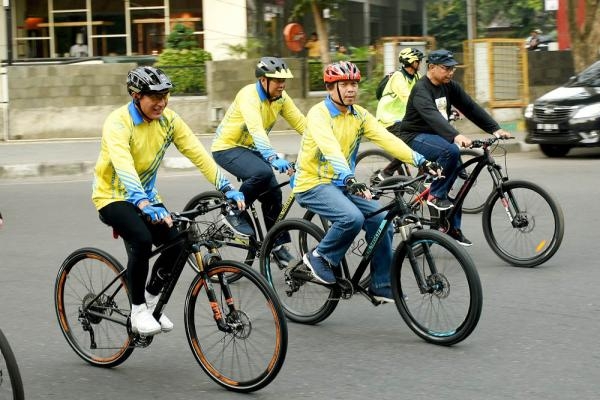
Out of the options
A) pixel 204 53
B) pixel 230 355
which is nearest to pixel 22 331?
pixel 230 355

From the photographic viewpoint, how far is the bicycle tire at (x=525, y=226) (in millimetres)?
8406

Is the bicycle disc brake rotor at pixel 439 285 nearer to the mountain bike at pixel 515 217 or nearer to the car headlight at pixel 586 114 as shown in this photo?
the mountain bike at pixel 515 217

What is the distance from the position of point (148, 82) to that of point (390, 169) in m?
5.39

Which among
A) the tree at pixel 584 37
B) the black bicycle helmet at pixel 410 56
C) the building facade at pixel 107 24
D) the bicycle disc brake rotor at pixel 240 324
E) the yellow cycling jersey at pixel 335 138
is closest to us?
the bicycle disc brake rotor at pixel 240 324

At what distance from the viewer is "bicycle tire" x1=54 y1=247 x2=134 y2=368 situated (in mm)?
6203

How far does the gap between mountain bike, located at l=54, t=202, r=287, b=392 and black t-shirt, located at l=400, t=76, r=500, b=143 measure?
3.42m

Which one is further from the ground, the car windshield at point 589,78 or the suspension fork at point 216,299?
the car windshield at point 589,78

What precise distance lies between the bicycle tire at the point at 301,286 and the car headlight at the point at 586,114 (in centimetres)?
938

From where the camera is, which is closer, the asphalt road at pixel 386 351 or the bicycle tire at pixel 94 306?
the asphalt road at pixel 386 351

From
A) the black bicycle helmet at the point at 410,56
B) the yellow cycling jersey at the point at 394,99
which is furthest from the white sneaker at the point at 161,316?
the black bicycle helmet at the point at 410,56

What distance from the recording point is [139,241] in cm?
591

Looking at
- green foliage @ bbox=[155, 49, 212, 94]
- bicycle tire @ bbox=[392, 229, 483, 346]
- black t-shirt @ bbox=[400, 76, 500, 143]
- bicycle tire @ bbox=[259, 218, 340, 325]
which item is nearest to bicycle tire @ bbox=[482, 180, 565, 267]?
black t-shirt @ bbox=[400, 76, 500, 143]

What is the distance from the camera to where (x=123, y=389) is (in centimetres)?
584

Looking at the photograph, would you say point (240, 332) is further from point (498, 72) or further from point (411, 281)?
point (498, 72)
